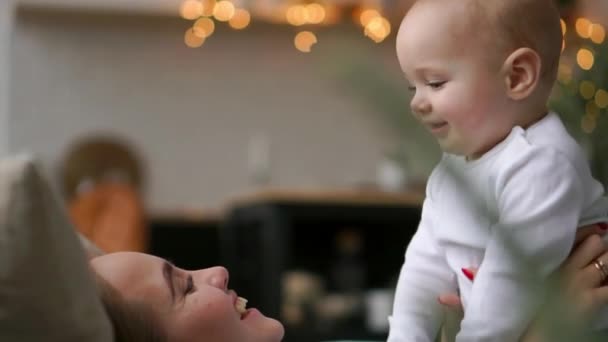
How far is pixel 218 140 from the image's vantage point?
15.2 feet

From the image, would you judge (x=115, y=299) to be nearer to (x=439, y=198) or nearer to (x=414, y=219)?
(x=439, y=198)

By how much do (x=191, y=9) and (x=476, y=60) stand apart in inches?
144

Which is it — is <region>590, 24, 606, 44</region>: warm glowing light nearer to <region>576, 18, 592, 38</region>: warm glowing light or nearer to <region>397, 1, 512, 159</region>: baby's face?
<region>397, 1, 512, 159</region>: baby's face

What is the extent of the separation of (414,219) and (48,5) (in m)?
1.72

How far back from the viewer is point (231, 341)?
99 cm

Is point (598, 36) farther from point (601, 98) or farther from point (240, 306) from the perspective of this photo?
point (240, 306)

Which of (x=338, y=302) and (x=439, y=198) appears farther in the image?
(x=338, y=302)

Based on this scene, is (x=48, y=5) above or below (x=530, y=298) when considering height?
above

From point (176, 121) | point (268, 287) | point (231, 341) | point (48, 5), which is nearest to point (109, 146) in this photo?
point (176, 121)

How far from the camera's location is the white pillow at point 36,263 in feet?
2.28

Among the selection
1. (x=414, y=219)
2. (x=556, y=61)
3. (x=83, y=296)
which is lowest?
(x=414, y=219)

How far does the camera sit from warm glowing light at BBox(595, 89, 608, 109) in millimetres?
1096

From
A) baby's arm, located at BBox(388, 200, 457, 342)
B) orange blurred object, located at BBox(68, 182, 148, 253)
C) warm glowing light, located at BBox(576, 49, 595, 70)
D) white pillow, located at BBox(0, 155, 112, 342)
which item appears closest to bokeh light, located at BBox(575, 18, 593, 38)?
orange blurred object, located at BBox(68, 182, 148, 253)

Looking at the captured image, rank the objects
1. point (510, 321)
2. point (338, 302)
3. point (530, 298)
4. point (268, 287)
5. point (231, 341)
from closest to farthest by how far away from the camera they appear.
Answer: point (530, 298) < point (510, 321) < point (231, 341) < point (268, 287) < point (338, 302)
